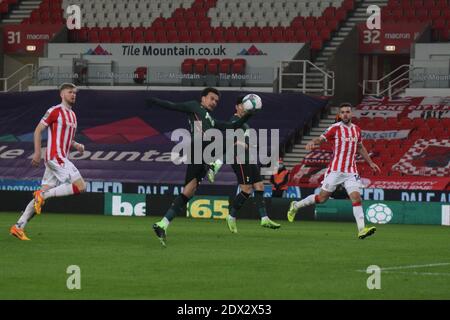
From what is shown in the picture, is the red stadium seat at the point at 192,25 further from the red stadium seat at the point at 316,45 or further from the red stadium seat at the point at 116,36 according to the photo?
the red stadium seat at the point at 316,45

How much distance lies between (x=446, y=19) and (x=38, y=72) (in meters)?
12.2

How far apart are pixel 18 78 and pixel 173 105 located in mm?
24096

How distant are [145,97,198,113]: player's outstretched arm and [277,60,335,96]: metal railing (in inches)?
644

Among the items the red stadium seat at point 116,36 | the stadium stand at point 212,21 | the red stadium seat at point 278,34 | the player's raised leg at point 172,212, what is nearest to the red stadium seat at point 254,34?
the stadium stand at point 212,21

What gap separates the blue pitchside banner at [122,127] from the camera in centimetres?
3097

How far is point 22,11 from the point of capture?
138ft

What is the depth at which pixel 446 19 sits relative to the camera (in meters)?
36.0

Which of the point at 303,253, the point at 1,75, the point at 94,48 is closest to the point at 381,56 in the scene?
the point at 94,48

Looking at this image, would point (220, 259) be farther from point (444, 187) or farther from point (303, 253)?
point (444, 187)

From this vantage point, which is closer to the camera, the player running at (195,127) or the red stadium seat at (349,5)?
the player running at (195,127)

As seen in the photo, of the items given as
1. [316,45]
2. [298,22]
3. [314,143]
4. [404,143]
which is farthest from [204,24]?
[314,143]

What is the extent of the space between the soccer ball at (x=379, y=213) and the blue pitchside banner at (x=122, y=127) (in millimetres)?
4156

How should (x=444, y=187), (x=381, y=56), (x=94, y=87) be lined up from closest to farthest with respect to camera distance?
(x=444, y=187)
(x=94, y=87)
(x=381, y=56)

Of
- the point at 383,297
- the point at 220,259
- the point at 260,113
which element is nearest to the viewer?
the point at 383,297
